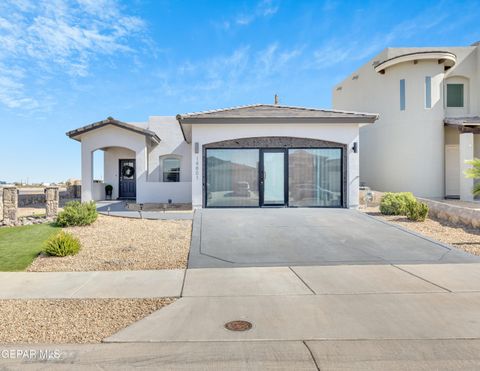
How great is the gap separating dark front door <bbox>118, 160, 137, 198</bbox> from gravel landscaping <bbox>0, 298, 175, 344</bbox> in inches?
665

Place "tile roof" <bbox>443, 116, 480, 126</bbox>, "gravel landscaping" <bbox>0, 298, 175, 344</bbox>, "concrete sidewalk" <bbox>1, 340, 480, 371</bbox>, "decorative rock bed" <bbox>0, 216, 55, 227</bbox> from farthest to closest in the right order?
"tile roof" <bbox>443, 116, 480, 126</bbox> < "decorative rock bed" <bbox>0, 216, 55, 227</bbox> < "gravel landscaping" <bbox>0, 298, 175, 344</bbox> < "concrete sidewalk" <bbox>1, 340, 480, 371</bbox>

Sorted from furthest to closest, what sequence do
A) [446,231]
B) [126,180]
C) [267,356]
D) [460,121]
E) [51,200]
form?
[126,180]
[460,121]
[51,200]
[446,231]
[267,356]

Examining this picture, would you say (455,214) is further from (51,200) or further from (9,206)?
(9,206)

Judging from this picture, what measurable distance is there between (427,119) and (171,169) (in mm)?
15781

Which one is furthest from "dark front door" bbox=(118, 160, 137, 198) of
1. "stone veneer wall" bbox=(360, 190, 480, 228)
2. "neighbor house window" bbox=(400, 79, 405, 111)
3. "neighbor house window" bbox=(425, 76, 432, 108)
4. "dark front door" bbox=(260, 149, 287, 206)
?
"neighbor house window" bbox=(425, 76, 432, 108)

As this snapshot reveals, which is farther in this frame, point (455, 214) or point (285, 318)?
point (455, 214)

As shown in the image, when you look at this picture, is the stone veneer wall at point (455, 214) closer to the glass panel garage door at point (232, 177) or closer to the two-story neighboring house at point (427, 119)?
the two-story neighboring house at point (427, 119)

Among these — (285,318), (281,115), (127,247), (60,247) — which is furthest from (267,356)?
(281,115)

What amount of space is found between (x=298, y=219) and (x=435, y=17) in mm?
17496

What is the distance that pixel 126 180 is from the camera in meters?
21.9

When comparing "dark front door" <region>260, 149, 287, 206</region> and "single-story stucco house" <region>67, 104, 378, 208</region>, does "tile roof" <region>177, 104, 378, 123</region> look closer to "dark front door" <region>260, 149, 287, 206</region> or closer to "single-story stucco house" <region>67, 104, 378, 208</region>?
"single-story stucco house" <region>67, 104, 378, 208</region>

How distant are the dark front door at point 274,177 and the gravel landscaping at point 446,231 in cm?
410

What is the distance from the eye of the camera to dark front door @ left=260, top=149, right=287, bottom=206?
→ 15320 mm

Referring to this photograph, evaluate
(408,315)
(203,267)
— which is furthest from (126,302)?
(408,315)
